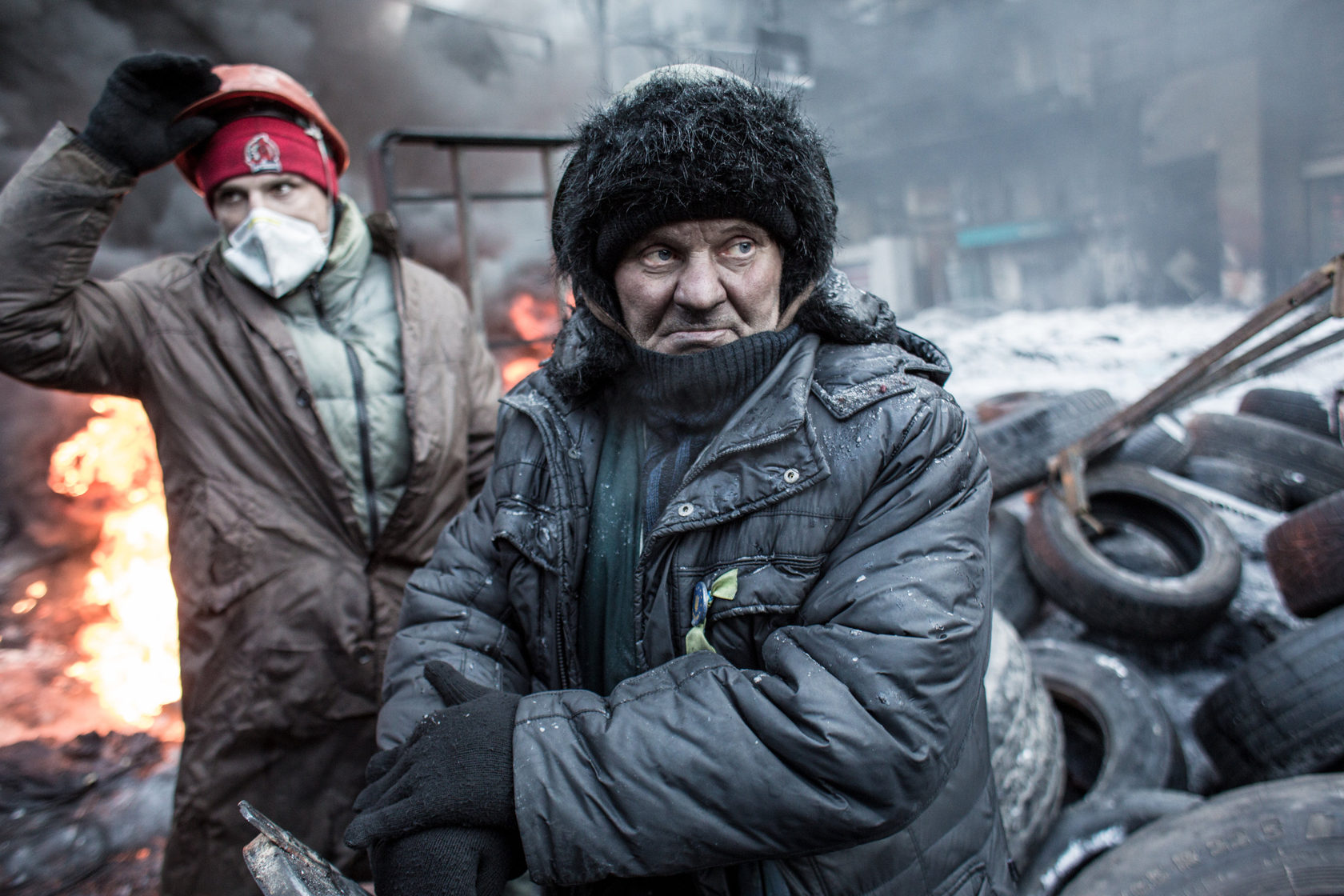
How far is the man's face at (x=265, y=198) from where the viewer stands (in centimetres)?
233

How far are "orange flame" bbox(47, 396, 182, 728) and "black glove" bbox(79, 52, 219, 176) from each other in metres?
3.77

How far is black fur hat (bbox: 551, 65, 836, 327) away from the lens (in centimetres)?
136

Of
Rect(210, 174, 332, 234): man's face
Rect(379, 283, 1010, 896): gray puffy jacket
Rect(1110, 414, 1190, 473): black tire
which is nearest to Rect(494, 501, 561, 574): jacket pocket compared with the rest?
Rect(379, 283, 1010, 896): gray puffy jacket

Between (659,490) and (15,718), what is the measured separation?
504 cm

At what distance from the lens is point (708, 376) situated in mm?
1382

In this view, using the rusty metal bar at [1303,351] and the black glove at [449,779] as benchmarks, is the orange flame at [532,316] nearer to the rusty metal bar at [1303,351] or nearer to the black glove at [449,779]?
the rusty metal bar at [1303,351]

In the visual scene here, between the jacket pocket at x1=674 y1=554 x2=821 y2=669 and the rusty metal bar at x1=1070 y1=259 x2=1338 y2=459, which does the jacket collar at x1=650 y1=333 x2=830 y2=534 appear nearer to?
the jacket pocket at x1=674 y1=554 x2=821 y2=669

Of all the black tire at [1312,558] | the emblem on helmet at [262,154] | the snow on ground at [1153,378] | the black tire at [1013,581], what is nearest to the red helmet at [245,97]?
the emblem on helmet at [262,154]

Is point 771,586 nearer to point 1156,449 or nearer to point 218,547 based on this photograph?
point 218,547

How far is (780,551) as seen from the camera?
1.23m

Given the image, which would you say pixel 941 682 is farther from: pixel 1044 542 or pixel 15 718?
pixel 15 718

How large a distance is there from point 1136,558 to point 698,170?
4.30 meters

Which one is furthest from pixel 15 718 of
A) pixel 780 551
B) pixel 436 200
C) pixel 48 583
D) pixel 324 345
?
pixel 780 551

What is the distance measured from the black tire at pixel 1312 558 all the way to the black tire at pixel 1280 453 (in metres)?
1.60
